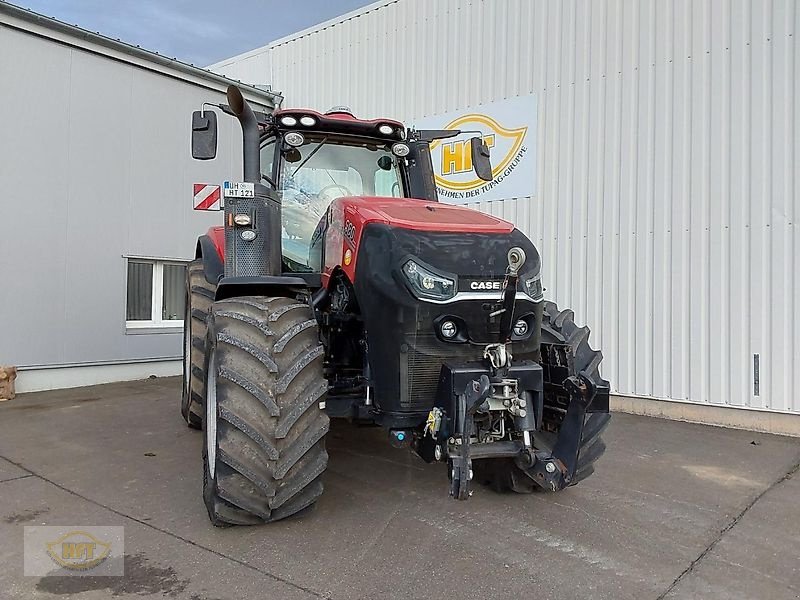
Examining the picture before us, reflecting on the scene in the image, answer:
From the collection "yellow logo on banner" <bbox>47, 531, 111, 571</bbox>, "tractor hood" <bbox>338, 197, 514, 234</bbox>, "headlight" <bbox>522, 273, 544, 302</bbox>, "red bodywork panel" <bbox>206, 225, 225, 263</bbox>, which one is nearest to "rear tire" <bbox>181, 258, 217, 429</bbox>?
"red bodywork panel" <bbox>206, 225, 225, 263</bbox>

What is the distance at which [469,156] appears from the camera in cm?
848

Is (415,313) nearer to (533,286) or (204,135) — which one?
(533,286)

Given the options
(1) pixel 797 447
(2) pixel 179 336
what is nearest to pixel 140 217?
(2) pixel 179 336

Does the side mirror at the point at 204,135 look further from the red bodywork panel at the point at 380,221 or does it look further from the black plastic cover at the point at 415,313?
the black plastic cover at the point at 415,313

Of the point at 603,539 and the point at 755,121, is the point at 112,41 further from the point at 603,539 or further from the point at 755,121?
the point at 603,539

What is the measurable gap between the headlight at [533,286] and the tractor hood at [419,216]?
11.7 inches

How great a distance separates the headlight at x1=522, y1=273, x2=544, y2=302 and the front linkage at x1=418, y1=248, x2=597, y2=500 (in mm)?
198

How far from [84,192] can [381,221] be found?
245 inches

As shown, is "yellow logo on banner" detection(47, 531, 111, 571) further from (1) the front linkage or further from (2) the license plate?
(2) the license plate

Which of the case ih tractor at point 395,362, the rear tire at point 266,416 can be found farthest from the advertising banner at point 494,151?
the rear tire at point 266,416

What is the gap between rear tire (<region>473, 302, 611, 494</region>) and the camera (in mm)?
3615

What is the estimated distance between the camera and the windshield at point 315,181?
4574 millimetres

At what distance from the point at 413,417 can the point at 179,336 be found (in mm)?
6787

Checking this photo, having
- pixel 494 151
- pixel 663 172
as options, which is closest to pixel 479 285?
pixel 663 172
